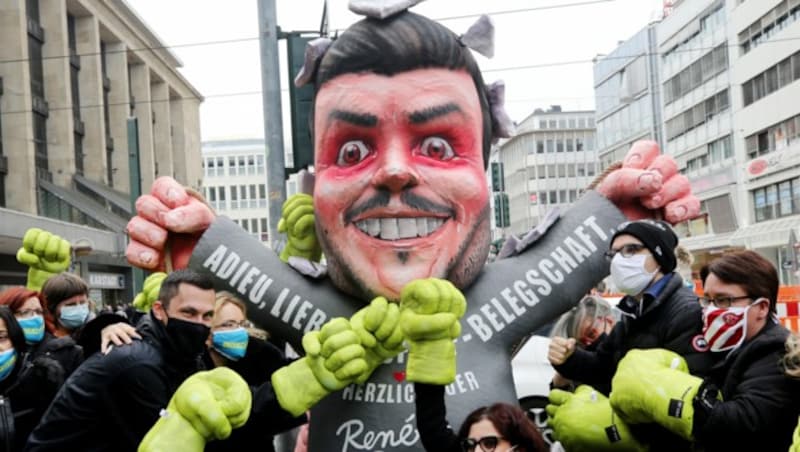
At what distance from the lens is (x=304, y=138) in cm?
577

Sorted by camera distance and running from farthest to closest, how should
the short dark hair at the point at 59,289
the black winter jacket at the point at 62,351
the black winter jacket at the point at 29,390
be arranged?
the short dark hair at the point at 59,289 < the black winter jacket at the point at 62,351 < the black winter jacket at the point at 29,390

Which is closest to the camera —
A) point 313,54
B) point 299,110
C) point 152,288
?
point 313,54

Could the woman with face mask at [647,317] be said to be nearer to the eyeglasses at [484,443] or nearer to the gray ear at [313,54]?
the eyeglasses at [484,443]

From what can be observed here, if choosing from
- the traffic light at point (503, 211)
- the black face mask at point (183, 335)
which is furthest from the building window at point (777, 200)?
the black face mask at point (183, 335)

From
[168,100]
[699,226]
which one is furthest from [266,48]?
[699,226]

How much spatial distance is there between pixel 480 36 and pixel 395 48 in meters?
0.41

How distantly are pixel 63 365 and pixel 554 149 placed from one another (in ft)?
214

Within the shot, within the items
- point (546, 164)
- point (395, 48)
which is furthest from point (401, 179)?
point (546, 164)

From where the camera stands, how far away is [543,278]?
408 cm

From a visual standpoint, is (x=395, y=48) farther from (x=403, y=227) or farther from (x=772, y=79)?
(x=772, y=79)

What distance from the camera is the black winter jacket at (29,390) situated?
402 centimetres

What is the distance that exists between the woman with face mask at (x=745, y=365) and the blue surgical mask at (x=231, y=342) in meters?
1.98

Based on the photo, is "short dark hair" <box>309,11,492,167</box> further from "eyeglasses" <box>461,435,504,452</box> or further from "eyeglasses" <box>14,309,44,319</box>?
"eyeglasses" <box>14,309,44,319</box>

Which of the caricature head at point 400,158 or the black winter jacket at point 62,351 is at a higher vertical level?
the caricature head at point 400,158
